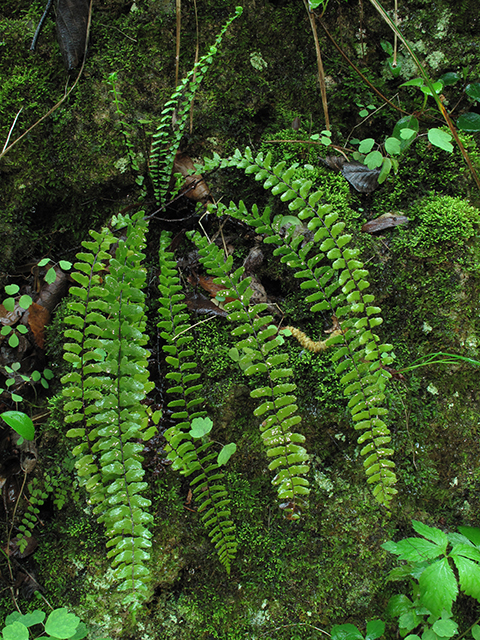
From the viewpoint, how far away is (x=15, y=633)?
1787 mm

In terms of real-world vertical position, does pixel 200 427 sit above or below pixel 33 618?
above

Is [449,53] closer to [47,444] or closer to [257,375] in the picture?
[257,375]

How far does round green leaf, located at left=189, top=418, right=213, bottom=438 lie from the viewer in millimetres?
2029

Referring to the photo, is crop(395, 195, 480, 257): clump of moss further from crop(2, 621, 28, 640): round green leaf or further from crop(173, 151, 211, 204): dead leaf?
crop(2, 621, 28, 640): round green leaf

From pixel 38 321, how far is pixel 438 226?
9.19 ft

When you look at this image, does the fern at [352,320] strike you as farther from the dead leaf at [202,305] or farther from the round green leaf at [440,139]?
the round green leaf at [440,139]

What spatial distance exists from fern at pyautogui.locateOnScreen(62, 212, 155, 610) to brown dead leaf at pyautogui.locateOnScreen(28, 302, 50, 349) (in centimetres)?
75

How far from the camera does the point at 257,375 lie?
2.39 meters

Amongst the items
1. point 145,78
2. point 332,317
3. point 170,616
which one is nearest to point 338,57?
point 145,78

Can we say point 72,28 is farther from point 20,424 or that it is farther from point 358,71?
point 20,424

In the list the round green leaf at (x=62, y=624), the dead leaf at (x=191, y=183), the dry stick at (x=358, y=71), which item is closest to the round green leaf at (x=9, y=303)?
the dead leaf at (x=191, y=183)

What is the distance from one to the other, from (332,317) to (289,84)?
1.72m

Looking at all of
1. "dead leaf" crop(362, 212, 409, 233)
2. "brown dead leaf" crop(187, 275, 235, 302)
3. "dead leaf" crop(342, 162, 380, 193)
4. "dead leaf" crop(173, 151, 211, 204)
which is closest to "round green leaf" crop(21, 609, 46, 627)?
"brown dead leaf" crop(187, 275, 235, 302)

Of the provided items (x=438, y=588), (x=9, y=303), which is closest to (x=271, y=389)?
(x=438, y=588)
